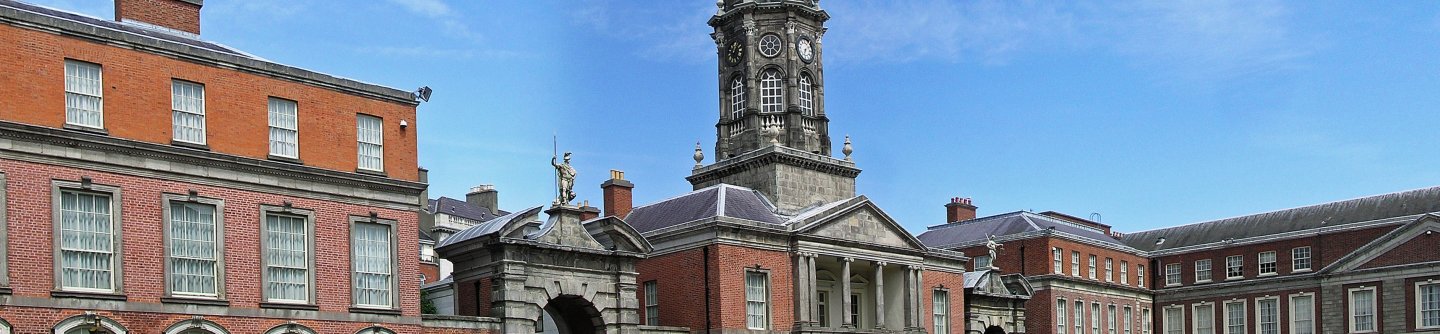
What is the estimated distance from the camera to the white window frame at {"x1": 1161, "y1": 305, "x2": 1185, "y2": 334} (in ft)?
243

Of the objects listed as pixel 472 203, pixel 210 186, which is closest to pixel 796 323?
pixel 210 186

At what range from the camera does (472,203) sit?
84875 millimetres

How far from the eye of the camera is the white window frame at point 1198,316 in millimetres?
73000

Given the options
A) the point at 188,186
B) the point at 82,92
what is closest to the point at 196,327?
the point at 188,186

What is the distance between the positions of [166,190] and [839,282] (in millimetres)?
25446

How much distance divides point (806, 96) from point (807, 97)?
0.08m

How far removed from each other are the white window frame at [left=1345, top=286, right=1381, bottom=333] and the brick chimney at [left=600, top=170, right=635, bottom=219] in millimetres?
33193

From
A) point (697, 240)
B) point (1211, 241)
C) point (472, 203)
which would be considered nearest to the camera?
point (697, 240)

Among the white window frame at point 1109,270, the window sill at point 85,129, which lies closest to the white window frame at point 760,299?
the window sill at point 85,129

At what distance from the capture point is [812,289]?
48844 millimetres

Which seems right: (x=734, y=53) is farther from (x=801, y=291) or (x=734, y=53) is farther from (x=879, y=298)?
(x=801, y=291)

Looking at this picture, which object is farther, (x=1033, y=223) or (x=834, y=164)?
(x=1033, y=223)

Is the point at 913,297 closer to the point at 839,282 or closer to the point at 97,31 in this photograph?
the point at 839,282

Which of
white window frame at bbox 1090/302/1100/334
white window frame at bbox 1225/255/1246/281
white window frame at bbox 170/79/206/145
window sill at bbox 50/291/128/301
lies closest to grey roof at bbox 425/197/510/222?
white window frame at bbox 1090/302/1100/334
